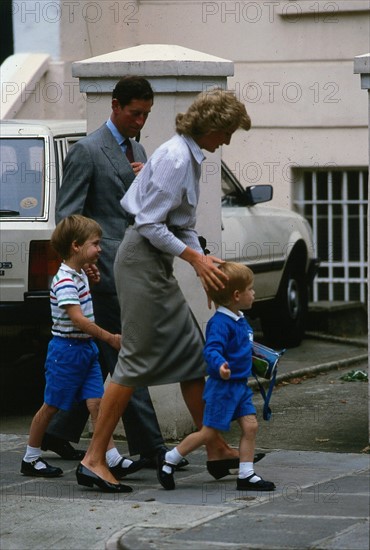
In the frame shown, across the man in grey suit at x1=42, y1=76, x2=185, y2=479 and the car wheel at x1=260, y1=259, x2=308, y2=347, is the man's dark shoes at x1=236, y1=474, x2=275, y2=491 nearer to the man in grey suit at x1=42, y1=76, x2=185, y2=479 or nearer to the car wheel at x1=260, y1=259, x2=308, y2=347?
the man in grey suit at x1=42, y1=76, x2=185, y2=479

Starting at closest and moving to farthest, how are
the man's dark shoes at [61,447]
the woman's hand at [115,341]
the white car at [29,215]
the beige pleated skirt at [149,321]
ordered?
the beige pleated skirt at [149,321] → the woman's hand at [115,341] → the man's dark shoes at [61,447] → the white car at [29,215]

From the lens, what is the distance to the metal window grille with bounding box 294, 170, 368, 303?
47.3ft

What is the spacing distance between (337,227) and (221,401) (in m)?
8.43

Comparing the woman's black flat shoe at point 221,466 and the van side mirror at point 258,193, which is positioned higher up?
the van side mirror at point 258,193

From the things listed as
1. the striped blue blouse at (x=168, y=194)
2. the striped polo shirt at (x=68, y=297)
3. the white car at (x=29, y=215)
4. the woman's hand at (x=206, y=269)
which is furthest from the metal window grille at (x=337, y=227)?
the woman's hand at (x=206, y=269)

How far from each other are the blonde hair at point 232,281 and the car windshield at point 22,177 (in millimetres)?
2752

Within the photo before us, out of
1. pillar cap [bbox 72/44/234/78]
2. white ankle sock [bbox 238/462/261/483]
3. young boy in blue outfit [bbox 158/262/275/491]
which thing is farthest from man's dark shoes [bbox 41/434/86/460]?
pillar cap [bbox 72/44/234/78]

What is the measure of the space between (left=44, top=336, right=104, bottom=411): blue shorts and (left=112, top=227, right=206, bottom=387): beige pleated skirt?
1.68ft

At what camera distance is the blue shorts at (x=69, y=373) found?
691cm

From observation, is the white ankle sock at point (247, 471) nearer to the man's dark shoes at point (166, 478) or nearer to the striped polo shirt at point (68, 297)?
the man's dark shoes at point (166, 478)

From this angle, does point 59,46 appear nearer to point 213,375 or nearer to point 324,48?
point 324,48

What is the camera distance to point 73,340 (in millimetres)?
6922

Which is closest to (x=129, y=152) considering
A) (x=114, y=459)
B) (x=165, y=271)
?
(x=165, y=271)

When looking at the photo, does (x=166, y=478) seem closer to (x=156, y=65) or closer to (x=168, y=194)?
(x=168, y=194)
